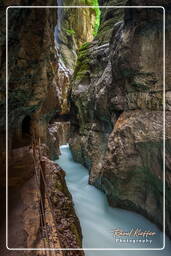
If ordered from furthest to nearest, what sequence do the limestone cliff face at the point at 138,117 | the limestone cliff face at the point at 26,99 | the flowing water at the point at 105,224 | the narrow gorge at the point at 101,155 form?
the limestone cliff face at the point at 138,117, the flowing water at the point at 105,224, the narrow gorge at the point at 101,155, the limestone cliff face at the point at 26,99

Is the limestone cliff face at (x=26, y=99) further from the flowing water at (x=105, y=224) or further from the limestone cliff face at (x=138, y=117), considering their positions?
the limestone cliff face at (x=138, y=117)

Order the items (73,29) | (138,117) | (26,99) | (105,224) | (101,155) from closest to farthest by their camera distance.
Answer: (26,99), (138,117), (105,224), (101,155), (73,29)

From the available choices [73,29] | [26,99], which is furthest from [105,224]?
[73,29]

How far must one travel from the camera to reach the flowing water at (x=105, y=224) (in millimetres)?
4816

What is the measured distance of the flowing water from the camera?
482 cm

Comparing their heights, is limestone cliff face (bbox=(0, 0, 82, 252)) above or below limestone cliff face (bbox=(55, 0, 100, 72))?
below

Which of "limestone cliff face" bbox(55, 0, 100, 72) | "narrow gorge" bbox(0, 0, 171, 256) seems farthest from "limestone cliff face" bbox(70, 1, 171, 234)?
"limestone cliff face" bbox(55, 0, 100, 72)

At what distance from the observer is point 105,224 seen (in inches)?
258

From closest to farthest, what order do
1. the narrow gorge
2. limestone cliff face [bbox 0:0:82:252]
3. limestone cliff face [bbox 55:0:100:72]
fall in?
limestone cliff face [bbox 0:0:82:252] → the narrow gorge → limestone cliff face [bbox 55:0:100:72]

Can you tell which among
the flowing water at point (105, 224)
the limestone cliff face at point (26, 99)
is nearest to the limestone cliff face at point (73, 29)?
the limestone cliff face at point (26, 99)

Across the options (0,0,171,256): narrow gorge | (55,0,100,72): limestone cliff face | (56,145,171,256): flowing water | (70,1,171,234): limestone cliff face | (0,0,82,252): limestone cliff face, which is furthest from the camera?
(55,0,100,72): limestone cliff face

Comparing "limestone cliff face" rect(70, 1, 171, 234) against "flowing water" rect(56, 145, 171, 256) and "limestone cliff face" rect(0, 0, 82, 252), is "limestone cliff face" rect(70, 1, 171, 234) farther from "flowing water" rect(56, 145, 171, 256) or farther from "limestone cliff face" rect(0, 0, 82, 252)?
"limestone cliff face" rect(0, 0, 82, 252)

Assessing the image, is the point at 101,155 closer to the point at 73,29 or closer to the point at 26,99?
the point at 26,99

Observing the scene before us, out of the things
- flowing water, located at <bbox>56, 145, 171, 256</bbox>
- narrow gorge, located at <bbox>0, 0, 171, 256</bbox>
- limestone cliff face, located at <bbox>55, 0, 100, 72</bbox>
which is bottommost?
flowing water, located at <bbox>56, 145, 171, 256</bbox>
